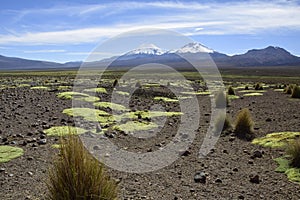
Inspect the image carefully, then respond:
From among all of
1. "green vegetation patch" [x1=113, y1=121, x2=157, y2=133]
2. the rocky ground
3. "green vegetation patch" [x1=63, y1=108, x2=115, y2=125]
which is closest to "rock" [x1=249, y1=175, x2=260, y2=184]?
the rocky ground

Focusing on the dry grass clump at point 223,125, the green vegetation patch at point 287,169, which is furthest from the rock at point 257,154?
the dry grass clump at point 223,125

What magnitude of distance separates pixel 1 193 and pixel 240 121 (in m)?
7.98

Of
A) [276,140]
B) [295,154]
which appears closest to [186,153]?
[295,154]

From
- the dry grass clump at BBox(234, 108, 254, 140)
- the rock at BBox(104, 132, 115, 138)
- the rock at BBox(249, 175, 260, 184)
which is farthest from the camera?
the dry grass clump at BBox(234, 108, 254, 140)

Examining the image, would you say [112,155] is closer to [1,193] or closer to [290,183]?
[1,193]

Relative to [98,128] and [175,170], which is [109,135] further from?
[175,170]

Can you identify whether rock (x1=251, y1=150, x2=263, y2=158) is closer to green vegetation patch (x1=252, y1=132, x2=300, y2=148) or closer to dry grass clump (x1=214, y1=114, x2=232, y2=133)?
green vegetation patch (x1=252, y1=132, x2=300, y2=148)

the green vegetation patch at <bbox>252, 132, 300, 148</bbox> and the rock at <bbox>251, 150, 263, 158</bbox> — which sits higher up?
the green vegetation patch at <bbox>252, 132, 300, 148</bbox>

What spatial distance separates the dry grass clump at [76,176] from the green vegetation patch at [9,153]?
3.47 meters

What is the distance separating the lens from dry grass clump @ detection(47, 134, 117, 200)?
4.52 meters

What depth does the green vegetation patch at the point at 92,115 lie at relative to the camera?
516 inches

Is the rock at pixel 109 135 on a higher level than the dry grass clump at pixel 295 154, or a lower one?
lower

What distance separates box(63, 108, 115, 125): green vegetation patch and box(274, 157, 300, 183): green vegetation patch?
20.9ft

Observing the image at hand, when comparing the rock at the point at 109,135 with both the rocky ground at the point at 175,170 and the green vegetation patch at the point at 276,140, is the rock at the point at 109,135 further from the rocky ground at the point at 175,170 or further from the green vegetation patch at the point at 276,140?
the green vegetation patch at the point at 276,140
